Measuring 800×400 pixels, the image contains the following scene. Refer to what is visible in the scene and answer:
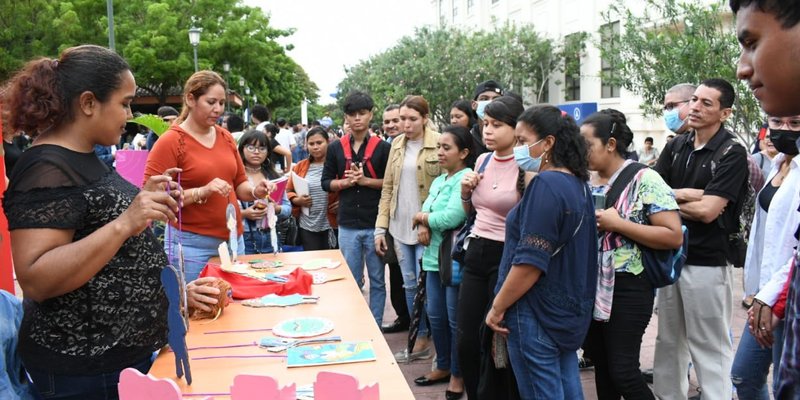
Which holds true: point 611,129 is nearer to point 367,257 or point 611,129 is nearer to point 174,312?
point 174,312

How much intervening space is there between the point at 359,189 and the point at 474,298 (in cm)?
195

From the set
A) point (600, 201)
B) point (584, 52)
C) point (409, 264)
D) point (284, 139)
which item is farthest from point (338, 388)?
point (584, 52)

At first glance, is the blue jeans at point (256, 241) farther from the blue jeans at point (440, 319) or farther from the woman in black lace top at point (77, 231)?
the woman in black lace top at point (77, 231)

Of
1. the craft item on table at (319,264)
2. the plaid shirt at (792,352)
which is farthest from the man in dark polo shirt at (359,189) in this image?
the plaid shirt at (792,352)

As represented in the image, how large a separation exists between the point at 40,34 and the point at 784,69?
2930cm

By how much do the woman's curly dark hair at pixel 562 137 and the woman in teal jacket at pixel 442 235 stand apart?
4.04 feet

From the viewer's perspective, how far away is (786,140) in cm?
296

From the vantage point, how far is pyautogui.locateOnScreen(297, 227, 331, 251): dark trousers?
581 centimetres

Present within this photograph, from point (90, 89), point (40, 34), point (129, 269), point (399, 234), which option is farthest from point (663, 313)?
point (40, 34)

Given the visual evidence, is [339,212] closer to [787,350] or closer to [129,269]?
[129,269]

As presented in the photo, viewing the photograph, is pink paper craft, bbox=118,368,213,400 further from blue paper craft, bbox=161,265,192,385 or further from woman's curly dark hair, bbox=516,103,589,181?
woman's curly dark hair, bbox=516,103,589,181

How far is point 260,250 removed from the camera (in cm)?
538

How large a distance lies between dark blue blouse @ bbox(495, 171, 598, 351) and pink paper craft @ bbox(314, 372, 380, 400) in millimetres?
1205

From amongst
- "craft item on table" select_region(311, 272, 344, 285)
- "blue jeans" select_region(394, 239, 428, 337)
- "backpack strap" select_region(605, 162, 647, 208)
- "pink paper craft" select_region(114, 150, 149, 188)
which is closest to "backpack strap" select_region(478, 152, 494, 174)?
"backpack strap" select_region(605, 162, 647, 208)
